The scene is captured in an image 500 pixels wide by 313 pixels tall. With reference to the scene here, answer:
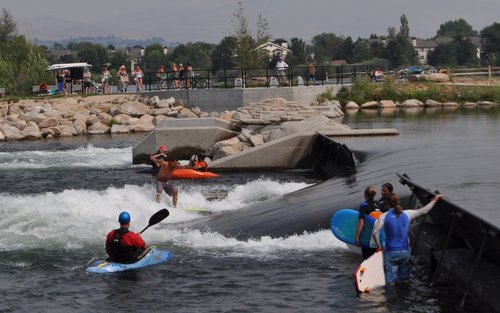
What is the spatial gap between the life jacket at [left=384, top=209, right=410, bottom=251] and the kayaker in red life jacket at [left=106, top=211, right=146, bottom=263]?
5158 mm

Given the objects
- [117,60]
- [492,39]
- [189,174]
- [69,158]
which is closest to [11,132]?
[69,158]

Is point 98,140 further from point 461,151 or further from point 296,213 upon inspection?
point 296,213

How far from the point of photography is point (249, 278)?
16.5m

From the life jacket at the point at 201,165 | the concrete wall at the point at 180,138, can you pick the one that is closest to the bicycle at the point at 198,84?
the concrete wall at the point at 180,138

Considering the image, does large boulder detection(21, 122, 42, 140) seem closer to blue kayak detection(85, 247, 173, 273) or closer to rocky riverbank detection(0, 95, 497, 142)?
rocky riverbank detection(0, 95, 497, 142)

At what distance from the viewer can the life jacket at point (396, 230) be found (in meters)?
14.4

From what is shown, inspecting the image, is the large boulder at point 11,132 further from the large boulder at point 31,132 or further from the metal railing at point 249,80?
the metal railing at point 249,80

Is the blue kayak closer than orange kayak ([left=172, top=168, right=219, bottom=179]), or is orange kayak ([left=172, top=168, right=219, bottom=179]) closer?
the blue kayak

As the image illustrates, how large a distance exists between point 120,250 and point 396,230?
557 centimetres

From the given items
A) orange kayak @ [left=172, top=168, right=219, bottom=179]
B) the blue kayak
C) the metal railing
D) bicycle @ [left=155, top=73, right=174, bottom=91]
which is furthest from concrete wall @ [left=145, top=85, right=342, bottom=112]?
the blue kayak

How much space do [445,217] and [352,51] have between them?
512ft

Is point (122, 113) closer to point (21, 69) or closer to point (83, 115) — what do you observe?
point (83, 115)

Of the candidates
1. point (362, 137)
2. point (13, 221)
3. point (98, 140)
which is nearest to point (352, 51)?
point (98, 140)

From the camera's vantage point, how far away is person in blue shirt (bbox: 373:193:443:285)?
47.3 ft
